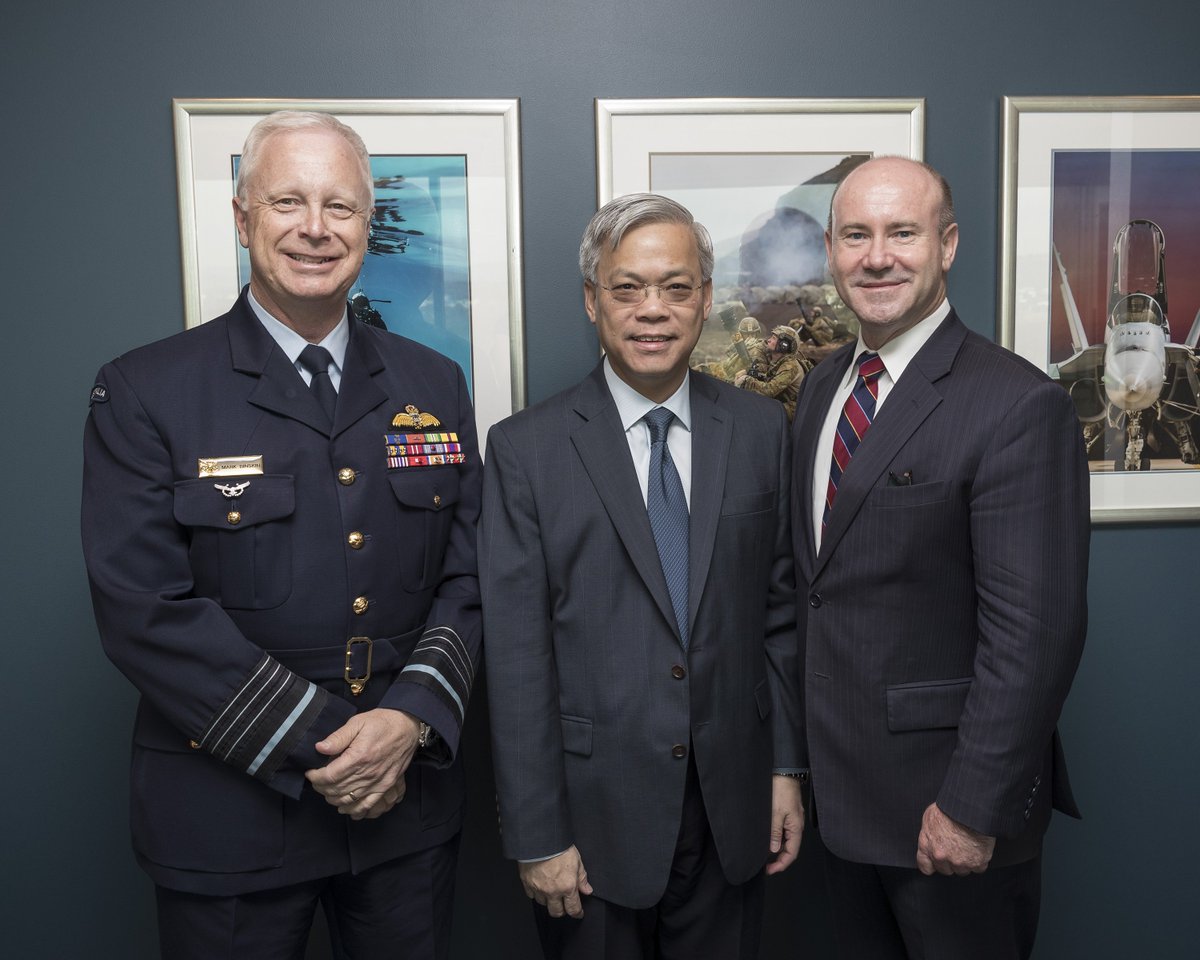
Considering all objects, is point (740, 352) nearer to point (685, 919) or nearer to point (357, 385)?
point (357, 385)

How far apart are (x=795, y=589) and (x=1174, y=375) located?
140 centimetres

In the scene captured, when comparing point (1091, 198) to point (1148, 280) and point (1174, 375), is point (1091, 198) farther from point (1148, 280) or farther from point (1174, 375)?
point (1174, 375)

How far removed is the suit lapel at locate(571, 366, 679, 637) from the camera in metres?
1.64

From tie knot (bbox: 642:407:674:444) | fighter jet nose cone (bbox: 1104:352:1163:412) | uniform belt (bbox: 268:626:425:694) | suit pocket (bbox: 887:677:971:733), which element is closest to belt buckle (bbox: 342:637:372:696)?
uniform belt (bbox: 268:626:425:694)

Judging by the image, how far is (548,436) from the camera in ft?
5.59

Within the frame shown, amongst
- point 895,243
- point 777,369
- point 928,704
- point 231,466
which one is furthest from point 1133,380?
point 231,466

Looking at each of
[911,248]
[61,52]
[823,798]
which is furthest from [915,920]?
[61,52]

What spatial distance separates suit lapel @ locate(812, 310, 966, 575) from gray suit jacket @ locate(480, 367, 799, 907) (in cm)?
17

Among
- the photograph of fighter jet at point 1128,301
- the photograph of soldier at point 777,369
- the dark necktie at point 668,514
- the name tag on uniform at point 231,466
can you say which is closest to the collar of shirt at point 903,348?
the dark necktie at point 668,514

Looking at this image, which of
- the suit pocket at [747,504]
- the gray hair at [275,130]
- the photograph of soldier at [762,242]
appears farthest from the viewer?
the photograph of soldier at [762,242]

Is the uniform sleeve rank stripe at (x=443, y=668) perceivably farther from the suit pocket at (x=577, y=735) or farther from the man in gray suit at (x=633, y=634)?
the suit pocket at (x=577, y=735)

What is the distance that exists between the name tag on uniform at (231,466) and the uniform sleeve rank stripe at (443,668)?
0.43 m

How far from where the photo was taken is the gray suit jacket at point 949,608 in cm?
152

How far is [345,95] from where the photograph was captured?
88.0 inches
